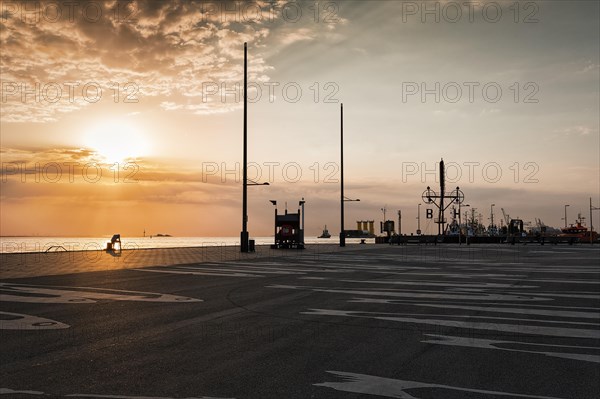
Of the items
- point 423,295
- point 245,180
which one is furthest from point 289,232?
point 423,295

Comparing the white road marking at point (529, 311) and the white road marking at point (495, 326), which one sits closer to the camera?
the white road marking at point (495, 326)

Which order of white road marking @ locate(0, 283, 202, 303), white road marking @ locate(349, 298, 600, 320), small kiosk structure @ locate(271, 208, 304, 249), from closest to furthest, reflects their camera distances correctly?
1. white road marking @ locate(349, 298, 600, 320)
2. white road marking @ locate(0, 283, 202, 303)
3. small kiosk structure @ locate(271, 208, 304, 249)

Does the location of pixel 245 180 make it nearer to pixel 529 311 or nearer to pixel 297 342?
pixel 529 311

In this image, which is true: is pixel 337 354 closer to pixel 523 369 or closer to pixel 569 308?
pixel 523 369

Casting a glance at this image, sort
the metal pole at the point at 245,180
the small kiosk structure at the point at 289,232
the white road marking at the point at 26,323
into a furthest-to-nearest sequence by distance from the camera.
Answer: the small kiosk structure at the point at 289,232 < the metal pole at the point at 245,180 < the white road marking at the point at 26,323

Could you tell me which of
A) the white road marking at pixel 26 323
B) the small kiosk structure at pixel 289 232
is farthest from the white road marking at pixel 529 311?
the small kiosk structure at pixel 289 232

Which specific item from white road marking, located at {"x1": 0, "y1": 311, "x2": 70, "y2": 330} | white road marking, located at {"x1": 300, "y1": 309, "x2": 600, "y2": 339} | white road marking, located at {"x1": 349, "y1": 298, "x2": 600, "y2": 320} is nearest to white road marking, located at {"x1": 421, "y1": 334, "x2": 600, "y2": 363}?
white road marking, located at {"x1": 300, "y1": 309, "x2": 600, "y2": 339}

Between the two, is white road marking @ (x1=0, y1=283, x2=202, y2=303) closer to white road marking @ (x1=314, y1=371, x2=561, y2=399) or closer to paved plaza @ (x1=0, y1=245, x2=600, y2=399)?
paved plaza @ (x1=0, y1=245, x2=600, y2=399)

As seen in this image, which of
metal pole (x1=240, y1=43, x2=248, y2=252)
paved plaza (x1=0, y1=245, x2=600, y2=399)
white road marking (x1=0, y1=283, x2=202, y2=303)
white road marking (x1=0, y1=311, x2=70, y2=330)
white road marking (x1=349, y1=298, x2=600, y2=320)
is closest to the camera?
paved plaza (x1=0, y1=245, x2=600, y2=399)

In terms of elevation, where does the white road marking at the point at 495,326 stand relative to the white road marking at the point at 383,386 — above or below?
above

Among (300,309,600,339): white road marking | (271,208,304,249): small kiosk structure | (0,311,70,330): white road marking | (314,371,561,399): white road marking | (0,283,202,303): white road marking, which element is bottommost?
(314,371,561,399): white road marking

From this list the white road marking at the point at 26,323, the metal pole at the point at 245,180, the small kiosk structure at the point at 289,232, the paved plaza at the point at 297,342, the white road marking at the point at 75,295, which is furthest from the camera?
the small kiosk structure at the point at 289,232

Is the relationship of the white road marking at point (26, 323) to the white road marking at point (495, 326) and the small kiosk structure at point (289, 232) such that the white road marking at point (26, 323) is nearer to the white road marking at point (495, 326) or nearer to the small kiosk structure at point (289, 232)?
the white road marking at point (495, 326)

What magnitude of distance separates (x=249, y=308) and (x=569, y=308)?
6152 millimetres
